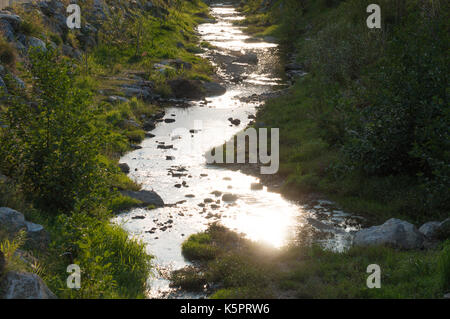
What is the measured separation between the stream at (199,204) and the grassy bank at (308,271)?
61 cm

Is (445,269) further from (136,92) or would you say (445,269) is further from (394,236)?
(136,92)

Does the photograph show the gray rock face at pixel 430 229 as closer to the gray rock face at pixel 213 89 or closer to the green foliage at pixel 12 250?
the green foliage at pixel 12 250

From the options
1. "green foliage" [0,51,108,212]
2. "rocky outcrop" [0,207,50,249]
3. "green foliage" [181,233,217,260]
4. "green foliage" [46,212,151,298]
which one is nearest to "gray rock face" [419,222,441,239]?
"green foliage" [181,233,217,260]

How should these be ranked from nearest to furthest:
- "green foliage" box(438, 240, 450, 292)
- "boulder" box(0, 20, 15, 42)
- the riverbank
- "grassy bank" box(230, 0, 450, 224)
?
"green foliage" box(438, 240, 450, 292)
the riverbank
"grassy bank" box(230, 0, 450, 224)
"boulder" box(0, 20, 15, 42)

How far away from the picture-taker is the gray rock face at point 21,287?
7996mm

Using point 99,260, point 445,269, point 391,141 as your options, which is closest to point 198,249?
point 99,260

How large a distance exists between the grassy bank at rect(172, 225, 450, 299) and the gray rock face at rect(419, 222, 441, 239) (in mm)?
877

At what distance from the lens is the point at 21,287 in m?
8.07

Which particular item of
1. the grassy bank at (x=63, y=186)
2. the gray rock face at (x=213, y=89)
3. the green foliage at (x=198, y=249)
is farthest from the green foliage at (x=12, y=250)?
the gray rock face at (x=213, y=89)

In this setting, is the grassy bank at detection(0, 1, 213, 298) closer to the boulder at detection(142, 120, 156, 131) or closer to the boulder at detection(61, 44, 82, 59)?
the boulder at detection(142, 120, 156, 131)

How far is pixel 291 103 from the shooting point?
27.8m

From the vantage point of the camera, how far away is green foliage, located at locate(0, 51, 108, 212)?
42.7ft

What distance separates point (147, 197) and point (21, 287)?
8.96 metres
